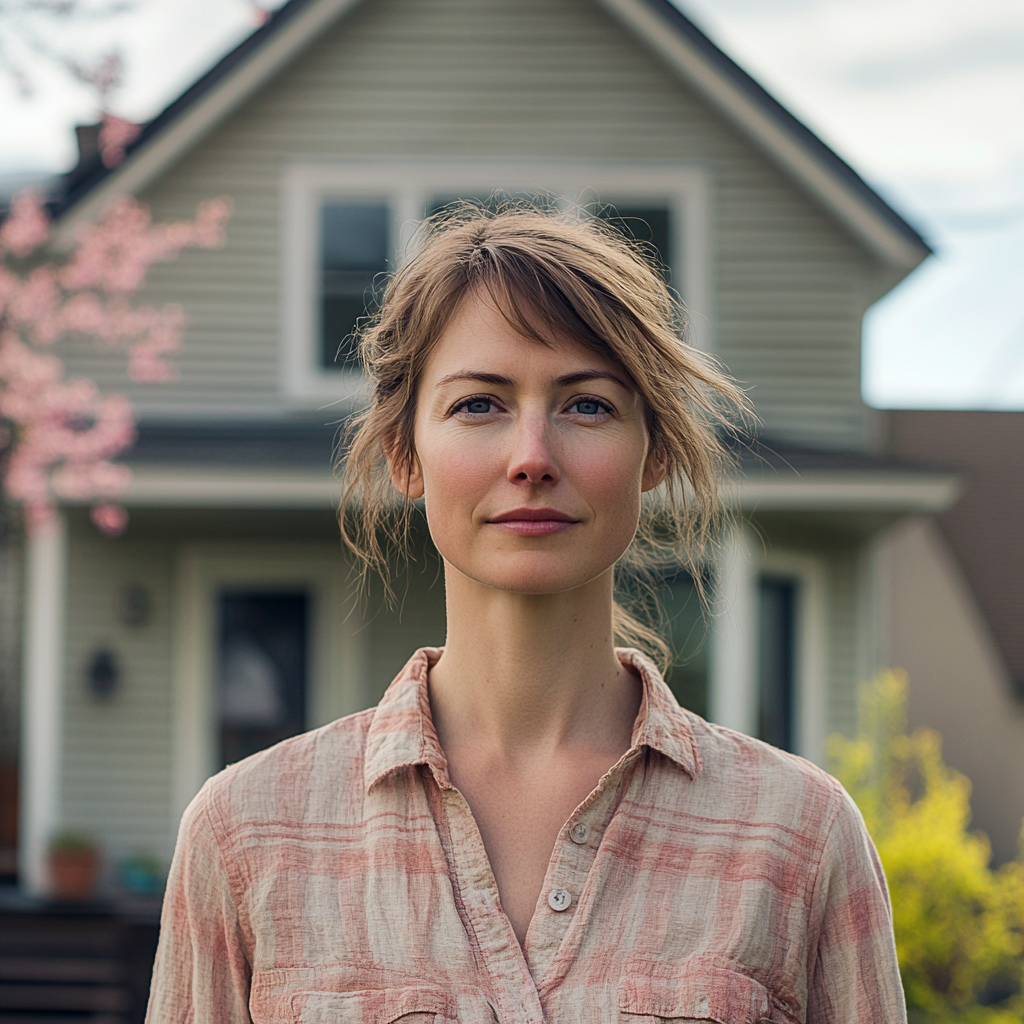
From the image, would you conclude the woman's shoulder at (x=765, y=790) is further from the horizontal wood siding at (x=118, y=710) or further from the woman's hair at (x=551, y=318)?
the horizontal wood siding at (x=118, y=710)

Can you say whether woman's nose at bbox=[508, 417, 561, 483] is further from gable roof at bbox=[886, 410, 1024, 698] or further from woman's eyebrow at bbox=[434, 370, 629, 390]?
gable roof at bbox=[886, 410, 1024, 698]

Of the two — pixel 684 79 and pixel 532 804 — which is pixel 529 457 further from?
pixel 684 79

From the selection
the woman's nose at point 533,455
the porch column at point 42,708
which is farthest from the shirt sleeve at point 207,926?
the porch column at point 42,708

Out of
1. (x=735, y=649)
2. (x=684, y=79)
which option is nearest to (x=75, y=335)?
(x=684, y=79)

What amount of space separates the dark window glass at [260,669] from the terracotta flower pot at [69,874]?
1149 millimetres

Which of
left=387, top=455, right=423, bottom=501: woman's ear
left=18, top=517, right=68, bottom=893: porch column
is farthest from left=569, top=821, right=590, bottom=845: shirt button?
left=18, top=517, right=68, bottom=893: porch column

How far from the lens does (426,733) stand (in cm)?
142

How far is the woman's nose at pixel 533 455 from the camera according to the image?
4.17 ft

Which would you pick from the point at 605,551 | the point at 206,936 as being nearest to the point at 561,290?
the point at 605,551

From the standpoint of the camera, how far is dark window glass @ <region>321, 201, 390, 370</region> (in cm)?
810

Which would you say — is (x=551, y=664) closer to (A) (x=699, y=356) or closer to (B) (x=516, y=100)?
(A) (x=699, y=356)

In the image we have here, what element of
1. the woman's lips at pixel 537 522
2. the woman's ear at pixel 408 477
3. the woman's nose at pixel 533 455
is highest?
the woman's nose at pixel 533 455

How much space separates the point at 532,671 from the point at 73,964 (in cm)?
645

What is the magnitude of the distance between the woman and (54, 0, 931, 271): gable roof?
685cm
